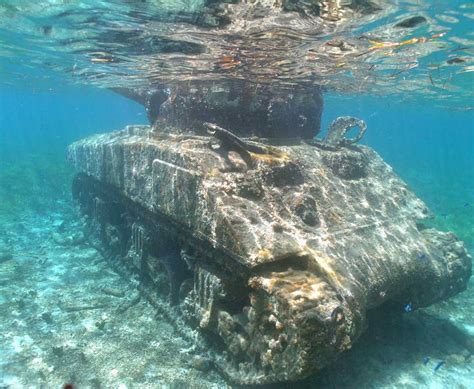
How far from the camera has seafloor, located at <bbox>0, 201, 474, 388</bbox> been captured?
6.83 meters

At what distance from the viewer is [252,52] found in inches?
432

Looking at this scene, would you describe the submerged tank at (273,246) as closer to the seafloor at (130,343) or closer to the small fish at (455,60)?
the seafloor at (130,343)

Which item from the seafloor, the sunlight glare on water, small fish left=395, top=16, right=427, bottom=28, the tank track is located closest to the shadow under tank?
the tank track

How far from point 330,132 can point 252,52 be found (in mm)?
3798

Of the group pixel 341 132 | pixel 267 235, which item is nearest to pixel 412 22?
pixel 341 132

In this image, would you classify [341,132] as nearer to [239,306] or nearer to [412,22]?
[412,22]

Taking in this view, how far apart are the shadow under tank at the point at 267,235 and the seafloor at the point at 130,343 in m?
0.56

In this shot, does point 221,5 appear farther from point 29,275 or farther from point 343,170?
point 29,275

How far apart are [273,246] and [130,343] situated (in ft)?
14.3

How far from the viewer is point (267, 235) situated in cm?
624

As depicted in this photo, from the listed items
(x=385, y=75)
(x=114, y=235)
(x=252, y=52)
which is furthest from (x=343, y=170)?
(x=385, y=75)

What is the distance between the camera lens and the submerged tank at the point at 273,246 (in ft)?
18.2

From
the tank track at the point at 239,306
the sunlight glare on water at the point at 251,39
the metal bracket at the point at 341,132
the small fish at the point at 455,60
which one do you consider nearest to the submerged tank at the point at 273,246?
the tank track at the point at 239,306

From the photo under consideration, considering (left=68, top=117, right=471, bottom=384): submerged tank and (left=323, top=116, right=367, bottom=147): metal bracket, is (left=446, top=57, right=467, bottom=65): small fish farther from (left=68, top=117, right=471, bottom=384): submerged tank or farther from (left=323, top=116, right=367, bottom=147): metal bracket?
(left=68, top=117, right=471, bottom=384): submerged tank
